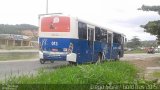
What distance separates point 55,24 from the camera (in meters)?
22.6

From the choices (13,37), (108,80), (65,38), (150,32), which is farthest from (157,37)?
(13,37)

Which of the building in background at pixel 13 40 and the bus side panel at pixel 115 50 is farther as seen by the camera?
the building in background at pixel 13 40

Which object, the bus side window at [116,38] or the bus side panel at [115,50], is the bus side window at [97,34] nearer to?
the bus side window at [116,38]

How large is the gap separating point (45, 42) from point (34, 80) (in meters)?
12.4

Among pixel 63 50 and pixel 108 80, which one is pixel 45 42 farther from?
pixel 108 80

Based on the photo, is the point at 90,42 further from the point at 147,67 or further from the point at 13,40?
the point at 13,40

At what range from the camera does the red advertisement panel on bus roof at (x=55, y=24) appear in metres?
22.2

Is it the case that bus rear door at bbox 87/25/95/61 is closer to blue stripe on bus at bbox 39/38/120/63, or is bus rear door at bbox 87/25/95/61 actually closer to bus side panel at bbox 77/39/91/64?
blue stripe on bus at bbox 39/38/120/63

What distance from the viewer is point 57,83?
9.83 m

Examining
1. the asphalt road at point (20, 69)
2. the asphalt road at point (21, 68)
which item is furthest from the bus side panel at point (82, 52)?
the asphalt road at point (20, 69)

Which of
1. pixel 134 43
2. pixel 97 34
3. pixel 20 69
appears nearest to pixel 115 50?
pixel 97 34

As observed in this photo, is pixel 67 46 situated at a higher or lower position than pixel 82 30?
lower

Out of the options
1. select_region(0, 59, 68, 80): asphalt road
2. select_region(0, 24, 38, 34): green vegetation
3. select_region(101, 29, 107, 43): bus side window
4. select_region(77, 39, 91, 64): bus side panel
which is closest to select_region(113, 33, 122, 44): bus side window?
select_region(101, 29, 107, 43): bus side window

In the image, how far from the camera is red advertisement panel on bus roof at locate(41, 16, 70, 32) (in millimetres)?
22250
